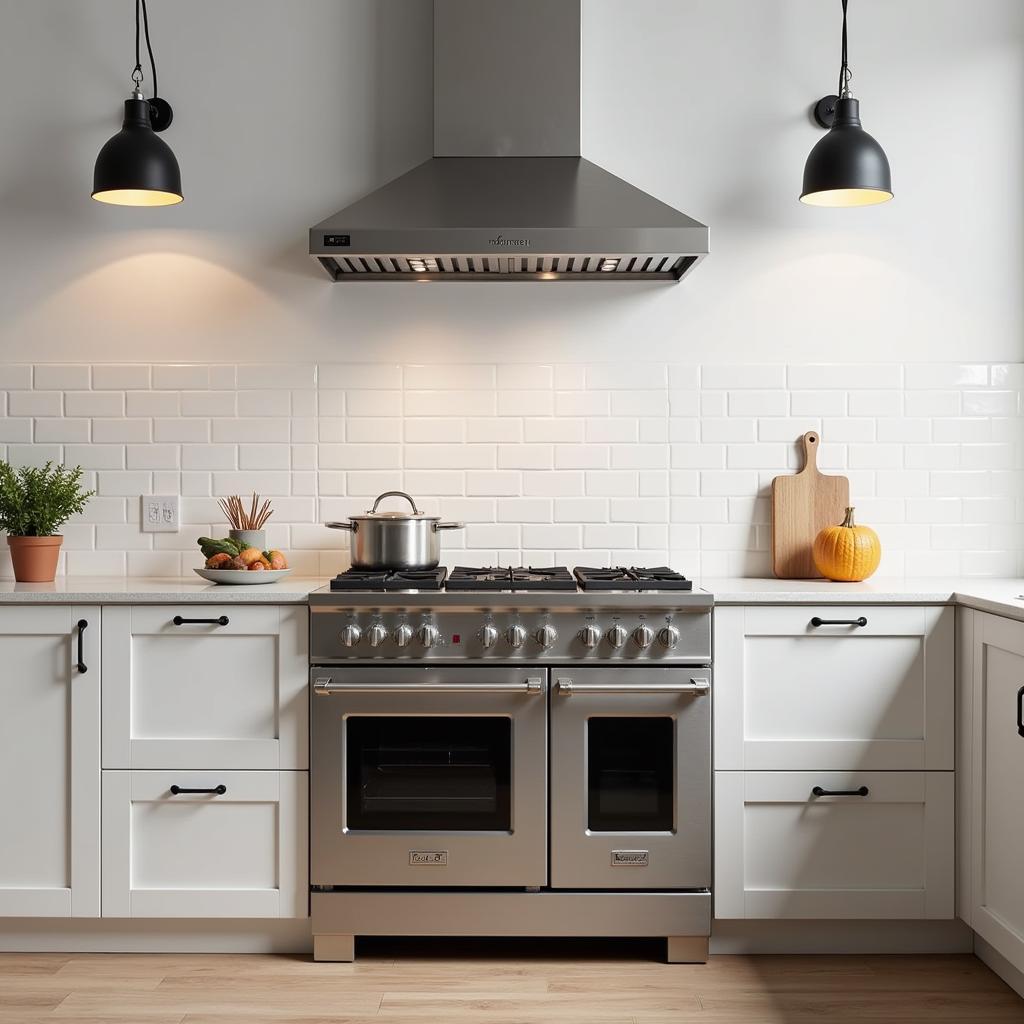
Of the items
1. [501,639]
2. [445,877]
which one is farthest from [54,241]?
[445,877]

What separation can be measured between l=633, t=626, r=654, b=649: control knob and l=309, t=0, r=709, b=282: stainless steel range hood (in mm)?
980

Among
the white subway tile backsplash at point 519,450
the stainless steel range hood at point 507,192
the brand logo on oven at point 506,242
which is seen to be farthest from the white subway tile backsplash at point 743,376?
the brand logo on oven at point 506,242

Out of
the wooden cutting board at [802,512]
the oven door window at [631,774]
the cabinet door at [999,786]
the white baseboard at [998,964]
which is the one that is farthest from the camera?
the wooden cutting board at [802,512]

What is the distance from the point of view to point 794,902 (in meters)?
2.58

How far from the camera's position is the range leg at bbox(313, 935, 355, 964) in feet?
8.52

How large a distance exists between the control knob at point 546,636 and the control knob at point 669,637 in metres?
0.26

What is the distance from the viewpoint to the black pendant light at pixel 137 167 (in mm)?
2744

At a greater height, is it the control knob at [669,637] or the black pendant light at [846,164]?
the black pendant light at [846,164]

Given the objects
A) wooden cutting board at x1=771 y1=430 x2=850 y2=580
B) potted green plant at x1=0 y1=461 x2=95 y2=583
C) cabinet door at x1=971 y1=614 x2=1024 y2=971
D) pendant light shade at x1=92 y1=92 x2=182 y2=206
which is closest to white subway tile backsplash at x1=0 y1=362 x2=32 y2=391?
potted green plant at x1=0 y1=461 x2=95 y2=583

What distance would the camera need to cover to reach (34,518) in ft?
9.52

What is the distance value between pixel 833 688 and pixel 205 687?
1584mm

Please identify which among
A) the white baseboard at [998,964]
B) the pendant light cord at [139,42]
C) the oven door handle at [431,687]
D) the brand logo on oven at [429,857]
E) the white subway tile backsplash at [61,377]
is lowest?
the white baseboard at [998,964]

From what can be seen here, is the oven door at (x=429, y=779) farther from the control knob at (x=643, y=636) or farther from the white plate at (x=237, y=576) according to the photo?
the white plate at (x=237, y=576)

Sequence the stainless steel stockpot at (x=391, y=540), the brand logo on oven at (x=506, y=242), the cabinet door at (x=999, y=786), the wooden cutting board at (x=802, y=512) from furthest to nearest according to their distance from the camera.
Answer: the wooden cutting board at (x=802, y=512) → the stainless steel stockpot at (x=391, y=540) → the brand logo on oven at (x=506, y=242) → the cabinet door at (x=999, y=786)
